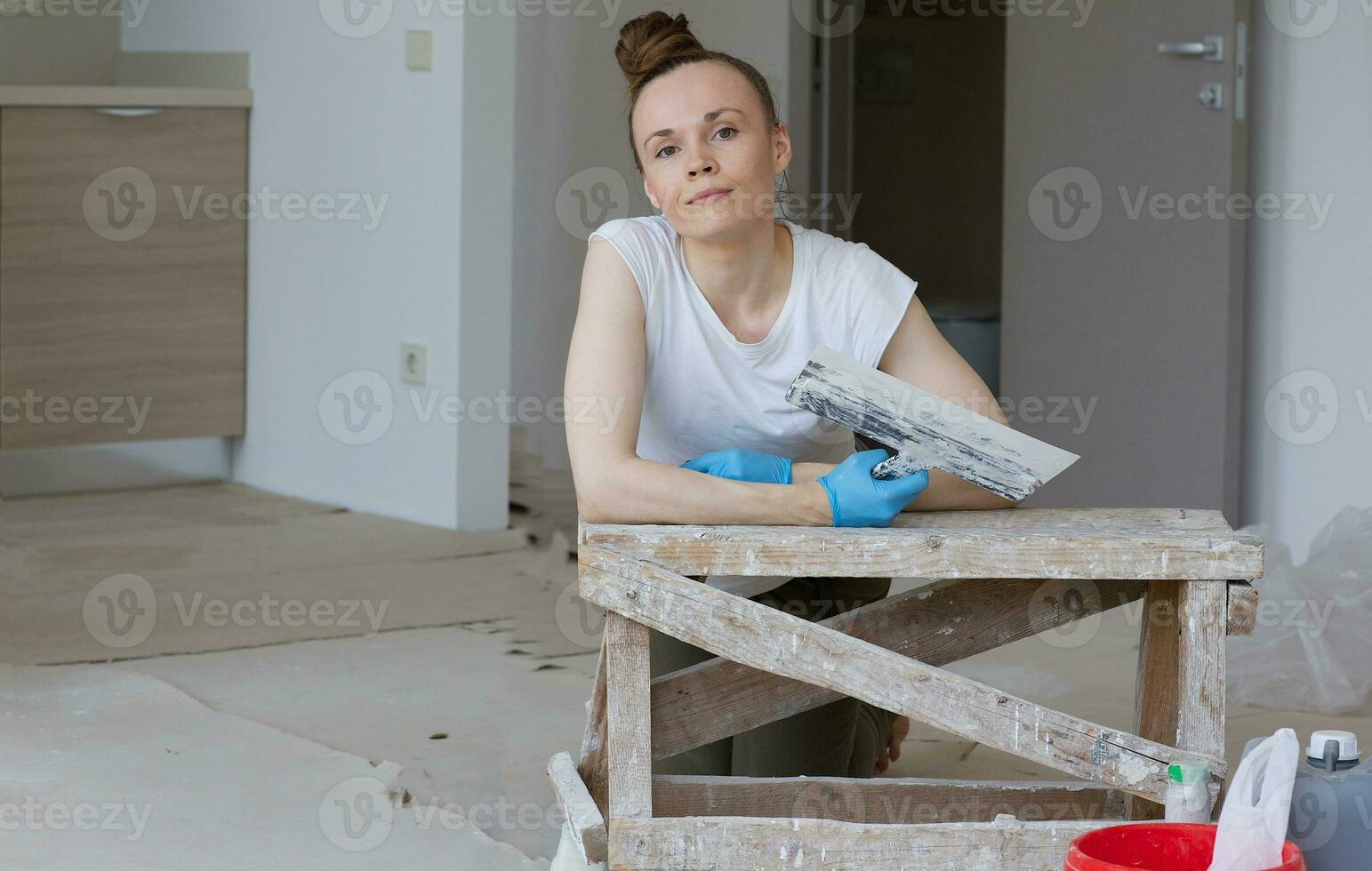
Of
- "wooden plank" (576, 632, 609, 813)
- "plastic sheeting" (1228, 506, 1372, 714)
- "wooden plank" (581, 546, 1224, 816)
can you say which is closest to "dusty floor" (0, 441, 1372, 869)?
"plastic sheeting" (1228, 506, 1372, 714)

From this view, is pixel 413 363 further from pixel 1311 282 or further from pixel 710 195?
pixel 710 195

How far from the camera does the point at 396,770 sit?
84.0 inches

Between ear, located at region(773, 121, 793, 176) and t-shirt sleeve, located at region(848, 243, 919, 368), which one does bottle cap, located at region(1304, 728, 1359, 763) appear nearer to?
t-shirt sleeve, located at region(848, 243, 919, 368)

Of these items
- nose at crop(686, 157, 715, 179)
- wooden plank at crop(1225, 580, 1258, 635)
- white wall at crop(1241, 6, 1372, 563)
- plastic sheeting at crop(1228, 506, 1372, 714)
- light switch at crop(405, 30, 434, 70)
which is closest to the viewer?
wooden plank at crop(1225, 580, 1258, 635)

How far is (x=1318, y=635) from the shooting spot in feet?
8.52

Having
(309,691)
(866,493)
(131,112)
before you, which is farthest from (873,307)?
(131,112)

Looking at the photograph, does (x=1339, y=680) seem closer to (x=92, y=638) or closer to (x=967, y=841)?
(x=967, y=841)

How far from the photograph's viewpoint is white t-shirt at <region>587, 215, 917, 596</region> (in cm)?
175

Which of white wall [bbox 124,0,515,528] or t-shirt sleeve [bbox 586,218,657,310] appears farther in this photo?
white wall [bbox 124,0,515,528]

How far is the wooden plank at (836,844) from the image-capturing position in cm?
147

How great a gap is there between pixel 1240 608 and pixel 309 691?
5.11 ft

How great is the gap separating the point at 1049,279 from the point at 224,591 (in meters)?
1.85

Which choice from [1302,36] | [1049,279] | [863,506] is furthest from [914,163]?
[863,506]

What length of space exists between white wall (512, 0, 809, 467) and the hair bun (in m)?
2.15
